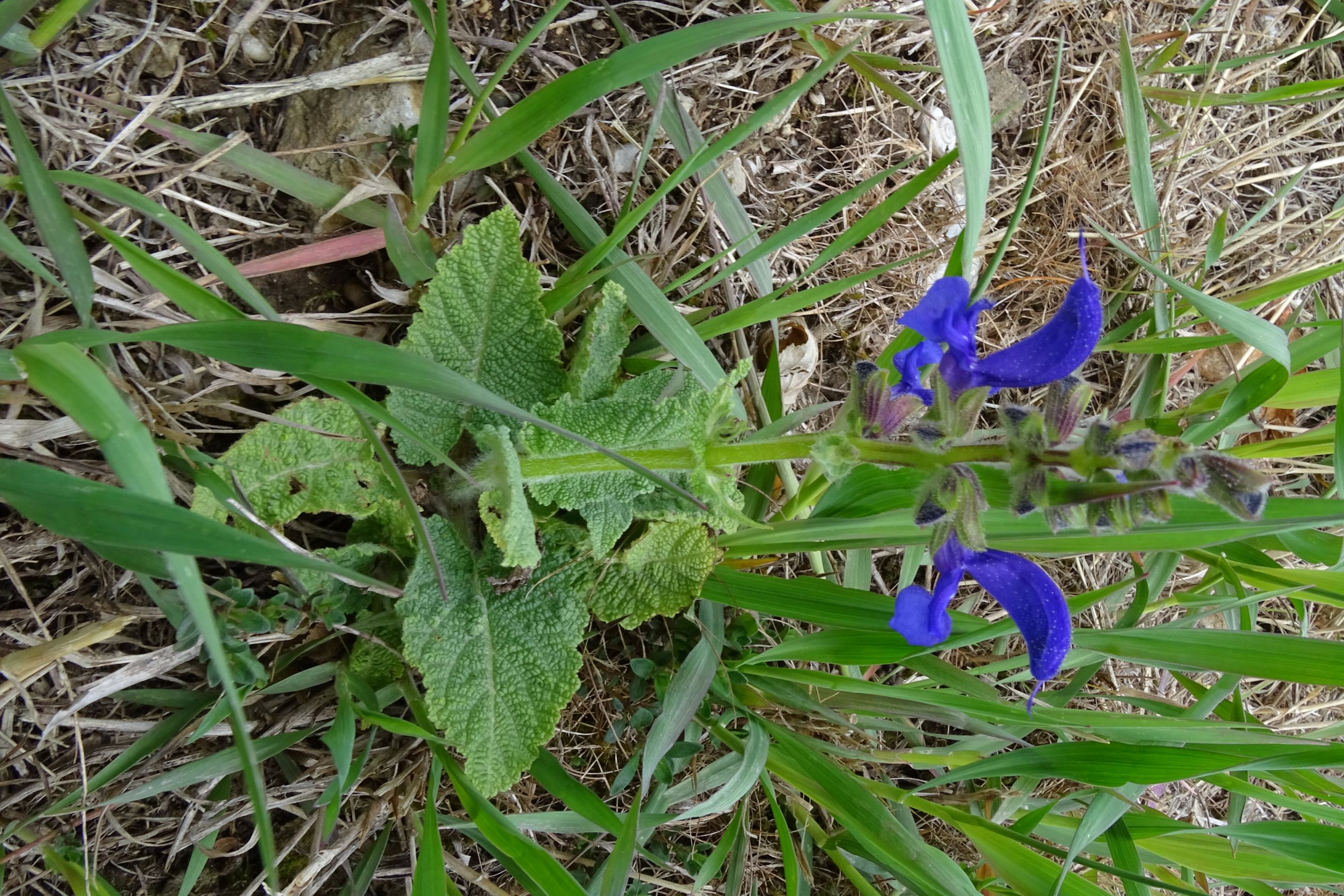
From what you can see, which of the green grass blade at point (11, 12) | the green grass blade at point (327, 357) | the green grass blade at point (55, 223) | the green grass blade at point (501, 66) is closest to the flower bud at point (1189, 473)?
the green grass blade at point (327, 357)

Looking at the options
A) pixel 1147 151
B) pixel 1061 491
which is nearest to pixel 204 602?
pixel 1061 491

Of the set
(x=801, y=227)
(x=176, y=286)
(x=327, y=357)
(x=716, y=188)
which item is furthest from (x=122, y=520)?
(x=716, y=188)

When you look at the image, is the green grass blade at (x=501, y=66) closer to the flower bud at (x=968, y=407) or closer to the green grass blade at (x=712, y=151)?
the green grass blade at (x=712, y=151)

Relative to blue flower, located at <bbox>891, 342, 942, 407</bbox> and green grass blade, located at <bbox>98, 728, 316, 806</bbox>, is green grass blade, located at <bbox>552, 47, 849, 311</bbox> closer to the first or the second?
blue flower, located at <bbox>891, 342, 942, 407</bbox>

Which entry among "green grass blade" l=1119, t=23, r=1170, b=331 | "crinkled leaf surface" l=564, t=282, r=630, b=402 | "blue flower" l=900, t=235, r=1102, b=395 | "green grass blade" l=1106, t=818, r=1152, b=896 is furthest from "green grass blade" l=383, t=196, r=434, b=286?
"green grass blade" l=1106, t=818, r=1152, b=896

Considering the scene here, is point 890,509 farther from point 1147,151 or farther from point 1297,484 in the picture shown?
point 1297,484

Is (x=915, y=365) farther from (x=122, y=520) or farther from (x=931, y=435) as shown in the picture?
(x=122, y=520)
